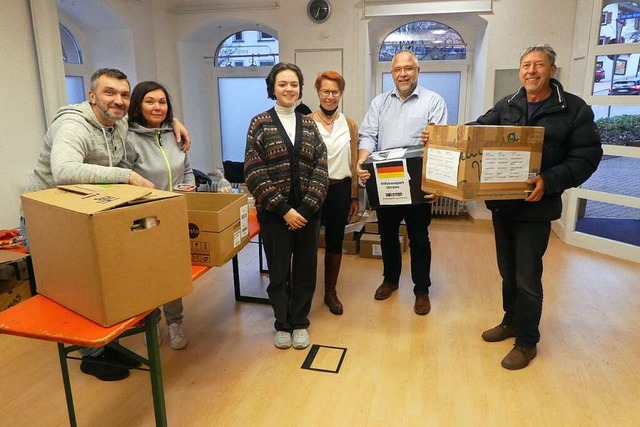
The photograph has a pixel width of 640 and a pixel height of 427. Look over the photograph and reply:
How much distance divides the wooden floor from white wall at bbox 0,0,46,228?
1.16 m

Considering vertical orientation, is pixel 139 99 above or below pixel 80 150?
above

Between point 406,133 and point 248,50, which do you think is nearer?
point 406,133

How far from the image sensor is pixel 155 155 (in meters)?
2.12

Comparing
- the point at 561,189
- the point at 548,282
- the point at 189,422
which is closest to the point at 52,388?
the point at 189,422

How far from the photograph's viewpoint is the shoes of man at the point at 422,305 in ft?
9.21

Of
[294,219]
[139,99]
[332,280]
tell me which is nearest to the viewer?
[139,99]

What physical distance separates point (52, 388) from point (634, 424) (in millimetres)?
2565

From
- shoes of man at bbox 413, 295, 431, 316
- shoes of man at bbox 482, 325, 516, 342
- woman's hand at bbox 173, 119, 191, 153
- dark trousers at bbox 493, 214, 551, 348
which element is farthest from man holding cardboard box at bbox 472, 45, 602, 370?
woman's hand at bbox 173, 119, 191, 153

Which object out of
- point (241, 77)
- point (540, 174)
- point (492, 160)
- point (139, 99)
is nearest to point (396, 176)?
point (492, 160)

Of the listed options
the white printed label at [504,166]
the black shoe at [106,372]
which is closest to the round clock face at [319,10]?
the white printed label at [504,166]

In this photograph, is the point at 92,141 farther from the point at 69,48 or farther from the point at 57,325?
the point at 69,48

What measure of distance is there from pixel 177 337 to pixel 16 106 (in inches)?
80.6

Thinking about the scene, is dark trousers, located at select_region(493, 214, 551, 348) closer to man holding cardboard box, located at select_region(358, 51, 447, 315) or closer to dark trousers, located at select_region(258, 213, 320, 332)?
man holding cardboard box, located at select_region(358, 51, 447, 315)

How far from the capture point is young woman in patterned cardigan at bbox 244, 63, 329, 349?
2.18 meters
